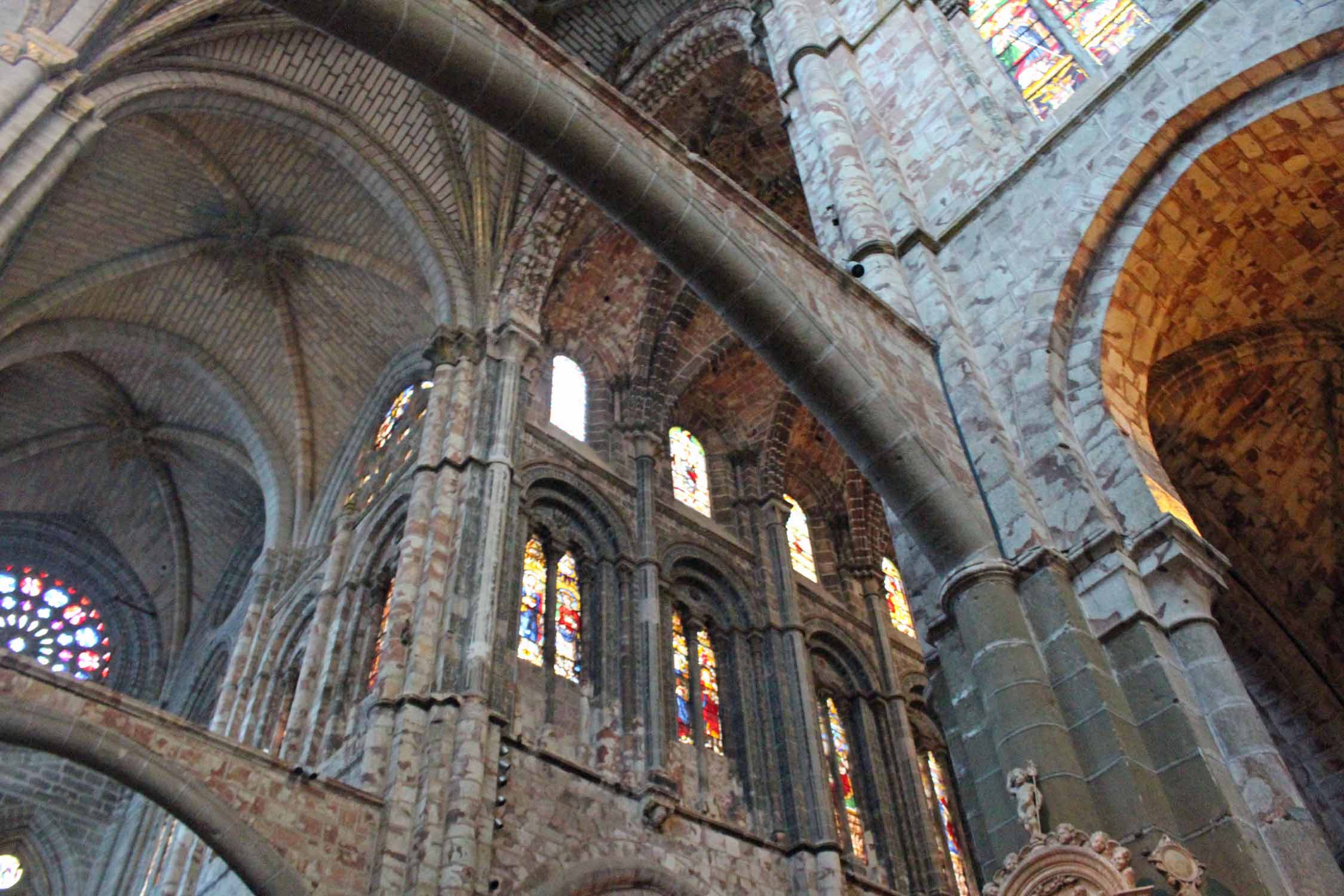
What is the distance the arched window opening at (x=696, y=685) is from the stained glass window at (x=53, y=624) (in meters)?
9.53

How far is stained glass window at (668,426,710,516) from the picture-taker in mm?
13836

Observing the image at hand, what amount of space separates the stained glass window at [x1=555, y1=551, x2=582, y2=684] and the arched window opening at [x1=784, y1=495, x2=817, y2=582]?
11.6 feet

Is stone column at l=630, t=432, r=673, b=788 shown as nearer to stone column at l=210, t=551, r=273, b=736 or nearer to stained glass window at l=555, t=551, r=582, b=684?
stained glass window at l=555, t=551, r=582, b=684

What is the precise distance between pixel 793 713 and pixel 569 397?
4.74 meters

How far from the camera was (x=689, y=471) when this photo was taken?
46.6 ft

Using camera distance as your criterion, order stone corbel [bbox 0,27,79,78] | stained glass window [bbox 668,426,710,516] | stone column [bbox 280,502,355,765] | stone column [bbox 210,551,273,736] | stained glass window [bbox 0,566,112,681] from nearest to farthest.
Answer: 1. stone corbel [bbox 0,27,79,78]
2. stone column [bbox 280,502,355,765]
3. stone column [bbox 210,551,273,736]
4. stained glass window [bbox 668,426,710,516]
5. stained glass window [bbox 0,566,112,681]

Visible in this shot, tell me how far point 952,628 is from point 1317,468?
147 inches

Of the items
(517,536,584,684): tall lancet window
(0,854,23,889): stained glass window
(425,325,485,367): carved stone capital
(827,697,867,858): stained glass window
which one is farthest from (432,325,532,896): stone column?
(0,854,23,889): stained glass window

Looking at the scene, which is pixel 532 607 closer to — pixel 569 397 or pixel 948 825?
pixel 569 397

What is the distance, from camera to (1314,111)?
16.5 ft

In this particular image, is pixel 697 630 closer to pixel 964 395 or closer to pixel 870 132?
pixel 870 132

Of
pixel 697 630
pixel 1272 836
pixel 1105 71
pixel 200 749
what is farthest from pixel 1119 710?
pixel 697 630

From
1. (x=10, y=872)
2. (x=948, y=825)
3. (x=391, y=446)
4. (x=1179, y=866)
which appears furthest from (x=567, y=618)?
(x=10, y=872)

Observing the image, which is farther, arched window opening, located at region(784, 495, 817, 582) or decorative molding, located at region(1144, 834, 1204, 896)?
arched window opening, located at region(784, 495, 817, 582)
